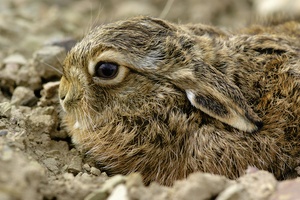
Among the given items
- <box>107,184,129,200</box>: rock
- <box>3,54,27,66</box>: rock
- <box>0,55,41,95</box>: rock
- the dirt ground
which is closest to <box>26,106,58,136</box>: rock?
the dirt ground

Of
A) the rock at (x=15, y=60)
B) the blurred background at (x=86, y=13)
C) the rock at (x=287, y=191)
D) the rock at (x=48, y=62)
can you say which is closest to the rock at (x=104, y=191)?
the rock at (x=287, y=191)

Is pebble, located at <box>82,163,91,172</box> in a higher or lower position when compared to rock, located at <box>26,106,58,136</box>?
Result: lower

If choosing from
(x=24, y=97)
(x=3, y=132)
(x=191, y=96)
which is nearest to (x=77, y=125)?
(x=3, y=132)

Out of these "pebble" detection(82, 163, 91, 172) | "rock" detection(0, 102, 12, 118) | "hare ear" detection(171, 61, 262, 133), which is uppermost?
"rock" detection(0, 102, 12, 118)

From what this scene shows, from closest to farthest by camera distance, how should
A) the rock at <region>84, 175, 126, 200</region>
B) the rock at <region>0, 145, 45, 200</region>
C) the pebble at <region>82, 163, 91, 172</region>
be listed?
the rock at <region>0, 145, 45, 200</region>
the rock at <region>84, 175, 126, 200</region>
the pebble at <region>82, 163, 91, 172</region>

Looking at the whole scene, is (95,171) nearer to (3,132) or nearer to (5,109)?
(3,132)

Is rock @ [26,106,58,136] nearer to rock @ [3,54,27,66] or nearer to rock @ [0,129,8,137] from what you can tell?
rock @ [0,129,8,137]

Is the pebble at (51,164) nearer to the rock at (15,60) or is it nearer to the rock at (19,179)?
the rock at (19,179)
